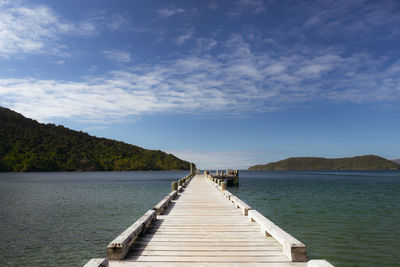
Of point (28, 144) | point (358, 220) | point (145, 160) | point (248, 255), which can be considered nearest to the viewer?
point (248, 255)

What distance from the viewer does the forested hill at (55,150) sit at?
5291 inches

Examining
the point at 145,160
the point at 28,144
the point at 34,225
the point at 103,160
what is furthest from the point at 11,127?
the point at 34,225

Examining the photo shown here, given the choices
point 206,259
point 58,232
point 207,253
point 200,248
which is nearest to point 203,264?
point 206,259

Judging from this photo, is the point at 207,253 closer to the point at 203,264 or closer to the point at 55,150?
the point at 203,264

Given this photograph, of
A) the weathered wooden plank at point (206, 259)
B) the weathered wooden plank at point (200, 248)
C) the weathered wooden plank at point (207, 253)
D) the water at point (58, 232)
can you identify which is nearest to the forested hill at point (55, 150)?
the water at point (58, 232)

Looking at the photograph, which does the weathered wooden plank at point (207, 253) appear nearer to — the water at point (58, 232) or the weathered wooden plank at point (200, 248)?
the weathered wooden plank at point (200, 248)

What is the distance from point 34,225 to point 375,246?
724 inches

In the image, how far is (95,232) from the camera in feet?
47.2

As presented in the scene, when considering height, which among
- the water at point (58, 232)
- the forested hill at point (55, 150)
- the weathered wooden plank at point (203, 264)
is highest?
the forested hill at point (55, 150)

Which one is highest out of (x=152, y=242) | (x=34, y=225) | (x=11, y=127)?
(x=11, y=127)

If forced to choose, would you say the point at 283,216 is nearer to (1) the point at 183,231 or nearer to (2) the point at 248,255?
(1) the point at 183,231

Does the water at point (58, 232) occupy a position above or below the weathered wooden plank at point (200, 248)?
below

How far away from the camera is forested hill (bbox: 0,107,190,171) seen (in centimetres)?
13440

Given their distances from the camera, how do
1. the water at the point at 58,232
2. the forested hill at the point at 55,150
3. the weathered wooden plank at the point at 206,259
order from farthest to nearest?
the forested hill at the point at 55,150
the water at the point at 58,232
the weathered wooden plank at the point at 206,259
